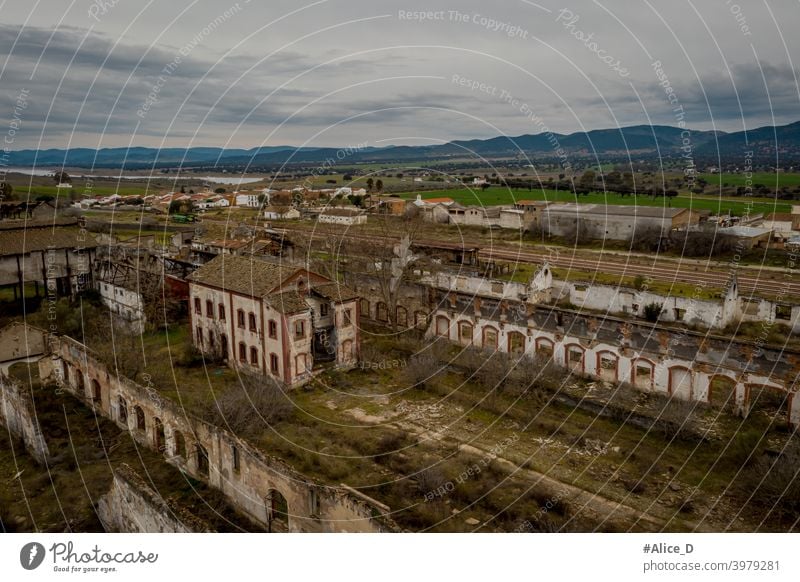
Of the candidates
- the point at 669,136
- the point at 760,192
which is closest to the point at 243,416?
the point at 760,192

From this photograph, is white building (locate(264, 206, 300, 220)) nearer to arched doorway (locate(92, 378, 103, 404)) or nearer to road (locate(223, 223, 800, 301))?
road (locate(223, 223, 800, 301))

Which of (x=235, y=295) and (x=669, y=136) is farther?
(x=669, y=136)

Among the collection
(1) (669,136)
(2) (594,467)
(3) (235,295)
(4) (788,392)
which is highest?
(1) (669,136)

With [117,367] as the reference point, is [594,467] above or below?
below

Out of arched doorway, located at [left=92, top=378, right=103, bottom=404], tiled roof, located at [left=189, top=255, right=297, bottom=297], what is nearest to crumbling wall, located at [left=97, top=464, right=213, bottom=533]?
arched doorway, located at [left=92, top=378, right=103, bottom=404]

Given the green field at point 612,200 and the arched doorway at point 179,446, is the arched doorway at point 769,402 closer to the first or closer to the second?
the arched doorway at point 179,446

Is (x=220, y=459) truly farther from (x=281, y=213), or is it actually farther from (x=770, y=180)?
(x=770, y=180)

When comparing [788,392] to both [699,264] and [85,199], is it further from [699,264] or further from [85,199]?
[85,199]
